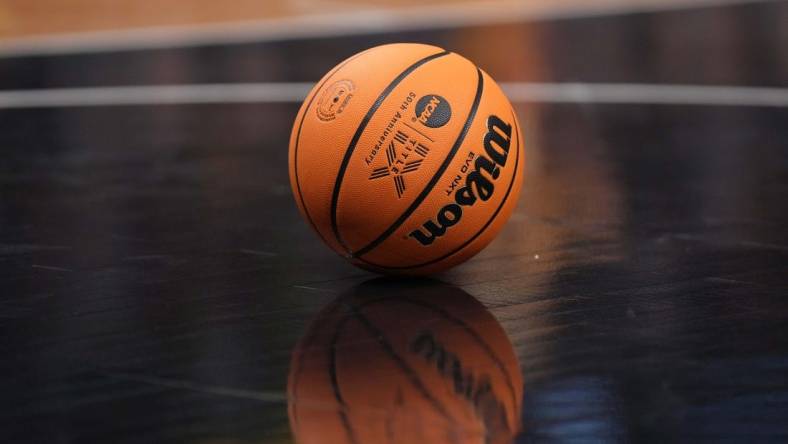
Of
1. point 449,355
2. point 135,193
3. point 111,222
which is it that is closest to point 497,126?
point 449,355

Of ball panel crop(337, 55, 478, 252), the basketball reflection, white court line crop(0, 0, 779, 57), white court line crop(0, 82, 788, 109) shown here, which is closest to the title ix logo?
ball panel crop(337, 55, 478, 252)

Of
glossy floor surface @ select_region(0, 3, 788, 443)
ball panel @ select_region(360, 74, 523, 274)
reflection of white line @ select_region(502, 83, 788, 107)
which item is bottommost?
reflection of white line @ select_region(502, 83, 788, 107)

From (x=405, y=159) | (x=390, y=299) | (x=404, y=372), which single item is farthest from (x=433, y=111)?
(x=404, y=372)

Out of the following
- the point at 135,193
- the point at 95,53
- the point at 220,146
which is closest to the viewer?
the point at 135,193

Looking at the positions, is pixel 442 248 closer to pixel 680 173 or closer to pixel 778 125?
pixel 680 173

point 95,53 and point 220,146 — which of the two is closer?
point 220,146

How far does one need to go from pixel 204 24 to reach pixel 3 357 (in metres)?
10.8

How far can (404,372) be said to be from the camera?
4.62 metres

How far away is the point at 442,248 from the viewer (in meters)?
5.58

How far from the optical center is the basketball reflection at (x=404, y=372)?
4086mm

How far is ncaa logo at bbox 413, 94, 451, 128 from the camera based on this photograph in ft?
17.8

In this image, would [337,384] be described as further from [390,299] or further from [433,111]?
[433,111]

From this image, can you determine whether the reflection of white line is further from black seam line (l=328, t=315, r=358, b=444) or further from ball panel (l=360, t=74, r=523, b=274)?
black seam line (l=328, t=315, r=358, b=444)

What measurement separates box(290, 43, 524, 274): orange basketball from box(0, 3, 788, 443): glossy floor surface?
25cm
